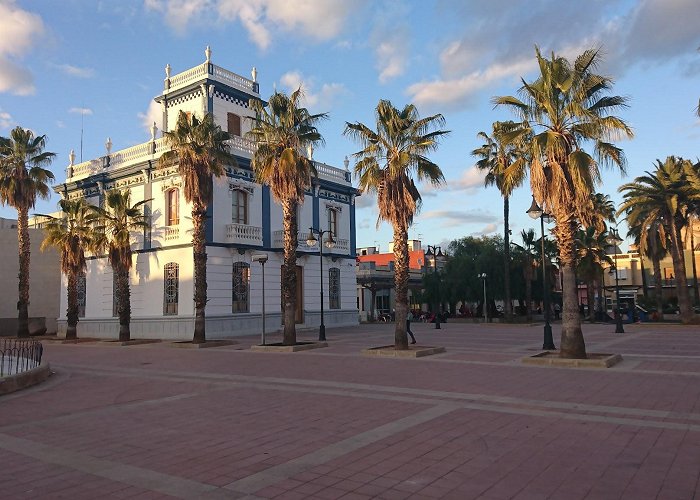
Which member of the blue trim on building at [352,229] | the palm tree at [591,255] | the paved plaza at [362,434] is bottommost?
the paved plaza at [362,434]

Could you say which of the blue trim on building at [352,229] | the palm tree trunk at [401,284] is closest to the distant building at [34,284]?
the blue trim on building at [352,229]

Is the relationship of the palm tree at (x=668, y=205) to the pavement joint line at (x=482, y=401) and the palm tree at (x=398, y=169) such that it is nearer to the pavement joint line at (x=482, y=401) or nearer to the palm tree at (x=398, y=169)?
the palm tree at (x=398, y=169)

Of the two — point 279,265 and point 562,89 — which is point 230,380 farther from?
point 279,265

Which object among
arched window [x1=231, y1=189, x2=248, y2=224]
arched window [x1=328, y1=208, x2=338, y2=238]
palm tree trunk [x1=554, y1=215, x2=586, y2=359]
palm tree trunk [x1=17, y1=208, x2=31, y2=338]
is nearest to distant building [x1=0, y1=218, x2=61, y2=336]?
palm tree trunk [x1=17, y1=208, x2=31, y2=338]

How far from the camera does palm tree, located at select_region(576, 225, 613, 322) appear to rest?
130 ft

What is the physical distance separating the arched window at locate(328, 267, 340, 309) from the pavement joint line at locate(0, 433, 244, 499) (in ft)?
97.0

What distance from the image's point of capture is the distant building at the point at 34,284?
37.7m

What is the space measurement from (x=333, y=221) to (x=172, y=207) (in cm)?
1137

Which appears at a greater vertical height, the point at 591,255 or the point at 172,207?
Answer: the point at 172,207

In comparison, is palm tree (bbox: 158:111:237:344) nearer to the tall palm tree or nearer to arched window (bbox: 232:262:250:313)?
arched window (bbox: 232:262:250:313)

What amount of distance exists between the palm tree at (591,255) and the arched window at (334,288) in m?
17.2

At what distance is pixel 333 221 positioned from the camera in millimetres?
38594

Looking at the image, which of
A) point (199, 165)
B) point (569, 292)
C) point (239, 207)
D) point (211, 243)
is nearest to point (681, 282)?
point (569, 292)

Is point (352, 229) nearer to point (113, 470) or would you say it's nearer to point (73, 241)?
point (73, 241)
